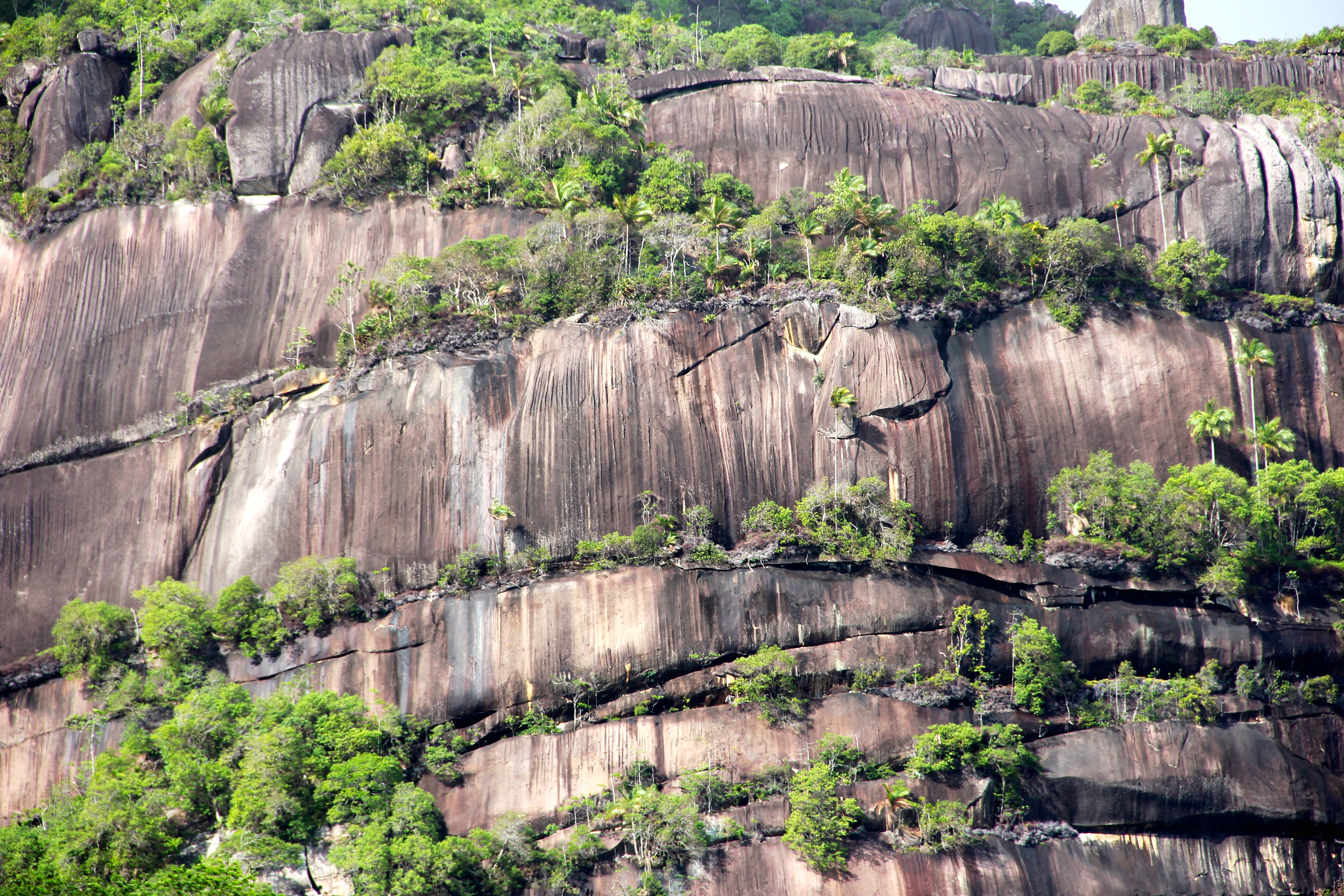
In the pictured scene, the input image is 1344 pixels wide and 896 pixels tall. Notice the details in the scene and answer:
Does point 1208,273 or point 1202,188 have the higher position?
point 1202,188

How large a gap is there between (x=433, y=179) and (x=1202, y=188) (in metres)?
31.0

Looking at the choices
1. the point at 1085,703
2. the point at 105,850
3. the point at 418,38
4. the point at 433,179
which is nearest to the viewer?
the point at 105,850

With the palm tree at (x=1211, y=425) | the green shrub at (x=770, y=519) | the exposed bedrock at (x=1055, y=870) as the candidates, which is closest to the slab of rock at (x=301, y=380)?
the green shrub at (x=770, y=519)

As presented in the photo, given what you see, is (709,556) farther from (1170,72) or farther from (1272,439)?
(1170,72)

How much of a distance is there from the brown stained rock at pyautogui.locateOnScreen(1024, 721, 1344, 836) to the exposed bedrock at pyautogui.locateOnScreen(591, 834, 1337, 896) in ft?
1.92

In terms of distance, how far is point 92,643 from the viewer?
3816cm

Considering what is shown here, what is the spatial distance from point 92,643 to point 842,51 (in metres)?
43.0

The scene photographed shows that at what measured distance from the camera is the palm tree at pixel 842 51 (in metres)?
58.7

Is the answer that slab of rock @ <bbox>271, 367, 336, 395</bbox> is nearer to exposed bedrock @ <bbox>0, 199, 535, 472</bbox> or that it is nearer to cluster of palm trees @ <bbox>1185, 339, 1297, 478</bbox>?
exposed bedrock @ <bbox>0, 199, 535, 472</bbox>

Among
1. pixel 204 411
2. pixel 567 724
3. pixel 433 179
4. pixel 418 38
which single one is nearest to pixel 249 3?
pixel 418 38

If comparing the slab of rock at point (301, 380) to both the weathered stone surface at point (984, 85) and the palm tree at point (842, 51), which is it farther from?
the weathered stone surface at point (984, 85)

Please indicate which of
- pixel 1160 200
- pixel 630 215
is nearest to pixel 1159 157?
pixel 1160 200

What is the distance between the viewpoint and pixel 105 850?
3125cm

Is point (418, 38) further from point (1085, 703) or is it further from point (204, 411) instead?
point (1085, 703)
